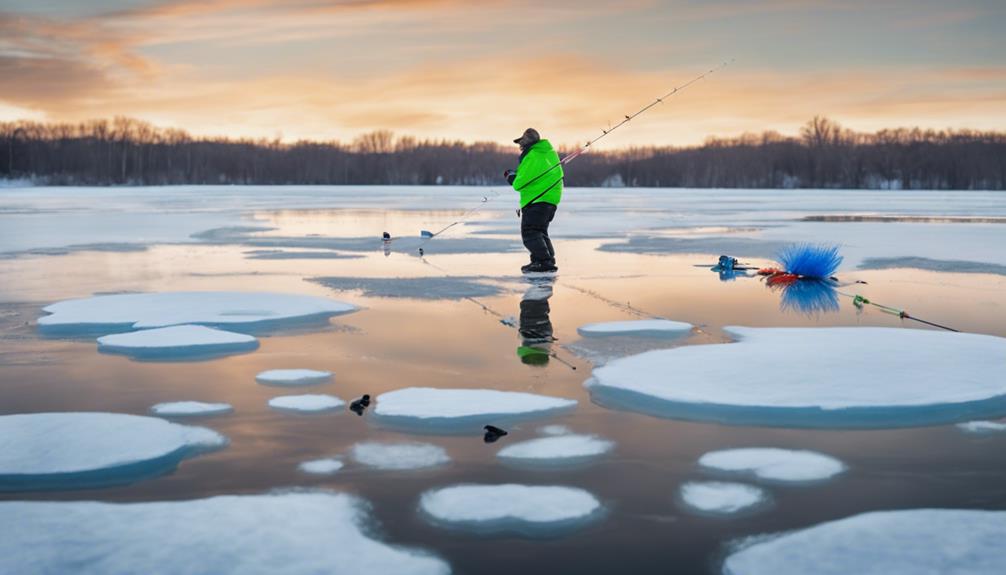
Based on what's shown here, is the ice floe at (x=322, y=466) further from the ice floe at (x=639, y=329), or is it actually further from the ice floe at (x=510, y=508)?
the ice floe at (x=639, y=329)

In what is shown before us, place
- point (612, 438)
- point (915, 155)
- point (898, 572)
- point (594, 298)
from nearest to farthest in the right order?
point (898, 572) → point (612, 438) → point (594, 298) → point (915, 155)

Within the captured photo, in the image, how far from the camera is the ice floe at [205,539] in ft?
11.1

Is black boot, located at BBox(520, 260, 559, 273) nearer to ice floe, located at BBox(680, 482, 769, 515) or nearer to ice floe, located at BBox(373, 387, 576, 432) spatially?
ice floe, located at BBox(373, 387, 576, 432)

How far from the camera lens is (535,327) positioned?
8.30 m

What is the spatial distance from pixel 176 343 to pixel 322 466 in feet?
11.1

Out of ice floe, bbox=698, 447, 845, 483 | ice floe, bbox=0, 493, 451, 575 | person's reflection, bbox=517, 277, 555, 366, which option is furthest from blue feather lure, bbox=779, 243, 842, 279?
ice floe, bbox=0, 493, 451, 575

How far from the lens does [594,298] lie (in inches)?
402

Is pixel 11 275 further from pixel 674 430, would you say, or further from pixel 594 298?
pixel 674 430

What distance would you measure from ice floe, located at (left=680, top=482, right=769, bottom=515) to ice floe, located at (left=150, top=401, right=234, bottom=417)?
2694 mm

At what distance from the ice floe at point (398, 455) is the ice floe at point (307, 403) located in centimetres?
78

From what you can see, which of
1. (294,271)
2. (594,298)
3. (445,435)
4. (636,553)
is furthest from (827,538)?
(294,271)

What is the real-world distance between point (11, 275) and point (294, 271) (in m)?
3.52

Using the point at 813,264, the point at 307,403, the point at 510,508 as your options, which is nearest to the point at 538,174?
the point at 813,264

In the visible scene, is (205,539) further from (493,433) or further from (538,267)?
(538,267)
